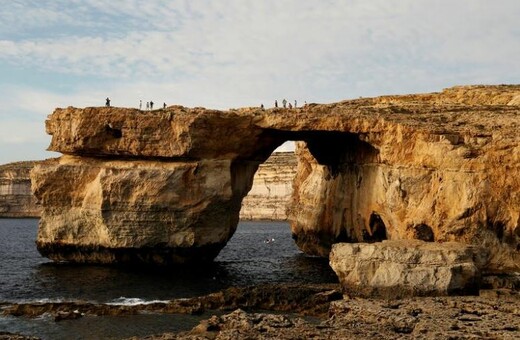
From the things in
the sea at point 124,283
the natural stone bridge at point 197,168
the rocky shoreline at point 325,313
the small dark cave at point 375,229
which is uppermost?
the natural stone bridge at point 197,168

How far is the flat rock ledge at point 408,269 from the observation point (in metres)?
22.5

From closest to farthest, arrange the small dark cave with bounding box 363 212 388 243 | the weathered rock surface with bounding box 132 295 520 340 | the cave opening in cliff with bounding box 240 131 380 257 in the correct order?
the weathered rock surface with bounding box 132 295 520 340, the small dark cave with bounding box 363 212 388 243, the cave opening in cliff with bounding box 240 131 380 257

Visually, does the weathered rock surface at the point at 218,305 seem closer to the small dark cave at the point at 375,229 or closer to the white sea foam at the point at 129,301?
the white sea foam at the point at 129,301

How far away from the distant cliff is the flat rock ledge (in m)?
75.9

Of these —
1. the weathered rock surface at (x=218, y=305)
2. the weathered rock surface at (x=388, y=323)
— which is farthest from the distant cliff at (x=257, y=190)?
the weathered rock surface at (x=388, y=323)

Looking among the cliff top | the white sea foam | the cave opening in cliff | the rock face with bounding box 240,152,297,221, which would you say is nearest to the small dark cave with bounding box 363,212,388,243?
the cave opening in cliff

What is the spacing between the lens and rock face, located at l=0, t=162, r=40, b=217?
104750mm

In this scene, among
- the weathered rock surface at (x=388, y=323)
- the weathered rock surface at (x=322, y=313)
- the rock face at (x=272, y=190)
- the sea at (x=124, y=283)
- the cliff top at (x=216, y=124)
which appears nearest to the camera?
the weathered rock surface at (x=388, y=323)

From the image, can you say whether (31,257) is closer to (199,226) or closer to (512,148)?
(199,226)

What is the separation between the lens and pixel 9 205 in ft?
361

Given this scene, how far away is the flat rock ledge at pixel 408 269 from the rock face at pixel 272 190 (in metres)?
75.4

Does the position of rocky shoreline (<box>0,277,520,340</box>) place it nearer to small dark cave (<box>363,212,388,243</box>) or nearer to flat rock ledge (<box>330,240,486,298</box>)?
flat rock ledge (<box>330,240,486,298</box>)

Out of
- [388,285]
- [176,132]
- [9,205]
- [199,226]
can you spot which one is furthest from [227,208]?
[9,205]

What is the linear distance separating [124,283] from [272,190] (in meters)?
76.7
